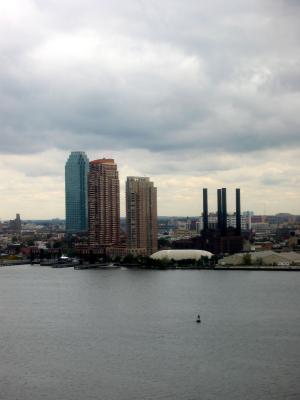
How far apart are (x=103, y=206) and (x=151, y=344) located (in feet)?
104

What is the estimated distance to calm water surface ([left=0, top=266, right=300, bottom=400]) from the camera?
11.0m

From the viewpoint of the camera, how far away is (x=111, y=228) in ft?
153

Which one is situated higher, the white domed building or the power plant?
the power plant

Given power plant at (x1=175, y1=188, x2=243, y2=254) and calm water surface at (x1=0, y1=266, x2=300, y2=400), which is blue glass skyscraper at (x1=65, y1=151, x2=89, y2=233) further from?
calm water surface at (x1=0, y1=266, x2=300, y2=400)

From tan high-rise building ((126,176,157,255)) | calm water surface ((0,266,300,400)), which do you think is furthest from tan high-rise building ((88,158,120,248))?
calm water surface ((0,266,300,400))

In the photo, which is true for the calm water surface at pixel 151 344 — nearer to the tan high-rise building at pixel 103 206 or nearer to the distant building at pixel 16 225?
the tan high-rise building at pixel 103 206

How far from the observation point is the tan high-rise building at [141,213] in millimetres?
42750

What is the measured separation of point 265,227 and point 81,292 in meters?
65.3

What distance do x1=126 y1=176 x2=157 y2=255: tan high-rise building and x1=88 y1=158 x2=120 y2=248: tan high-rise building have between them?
272 cm

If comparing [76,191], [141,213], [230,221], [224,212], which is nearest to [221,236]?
[224,212]

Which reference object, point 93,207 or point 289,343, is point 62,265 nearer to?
point 93,207

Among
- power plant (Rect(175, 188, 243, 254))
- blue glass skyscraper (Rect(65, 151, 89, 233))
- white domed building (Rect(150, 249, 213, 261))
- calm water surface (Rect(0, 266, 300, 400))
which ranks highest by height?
blue glass skyscraper (Rect(65, 151, 89, 233))

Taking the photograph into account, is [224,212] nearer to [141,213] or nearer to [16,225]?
[141,213]

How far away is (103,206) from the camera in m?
45.6
